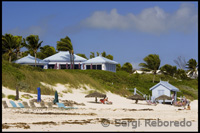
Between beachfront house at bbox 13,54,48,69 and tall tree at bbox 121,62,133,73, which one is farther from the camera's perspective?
tall tree at bbox 121,62,133,73

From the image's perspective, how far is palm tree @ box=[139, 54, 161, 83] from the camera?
228 feet

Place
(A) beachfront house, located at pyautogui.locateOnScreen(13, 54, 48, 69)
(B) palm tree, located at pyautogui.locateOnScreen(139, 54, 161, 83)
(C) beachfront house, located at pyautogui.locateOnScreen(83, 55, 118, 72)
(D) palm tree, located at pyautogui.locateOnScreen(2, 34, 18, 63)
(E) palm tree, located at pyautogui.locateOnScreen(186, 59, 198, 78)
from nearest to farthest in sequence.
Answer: (D) palm tree, located at pyautogui.locateOnScreen(2, 34, 18, 63) < (B) palm tree, located at pyautogui.locateOnScreen(139, 54, 161, 83) < (A) beachfront house, located at pyautogui.locateOnScreen(13, 54, 48, 69) < (C) beachfront house, located at pyautogui.locateOnScreen(83, 55, 118, 72) < (E) palm tree, located at pyautogui.locateOnScreen(186, 59, 198, 78)

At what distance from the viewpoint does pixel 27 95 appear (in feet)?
111

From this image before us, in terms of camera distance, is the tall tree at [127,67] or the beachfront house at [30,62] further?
the tall tree at [127,67]

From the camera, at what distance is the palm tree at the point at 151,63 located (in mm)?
69625

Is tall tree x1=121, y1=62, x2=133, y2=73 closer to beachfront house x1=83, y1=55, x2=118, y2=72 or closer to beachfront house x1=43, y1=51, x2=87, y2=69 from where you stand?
beachfront house x1=83, y1=55, x2=118, y2=72

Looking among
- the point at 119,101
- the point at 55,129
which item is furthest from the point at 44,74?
the point at 55,129

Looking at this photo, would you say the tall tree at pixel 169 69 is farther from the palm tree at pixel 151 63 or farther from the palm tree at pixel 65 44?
the palm tree at pixel 65 44

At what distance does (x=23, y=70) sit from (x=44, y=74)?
8.43ft

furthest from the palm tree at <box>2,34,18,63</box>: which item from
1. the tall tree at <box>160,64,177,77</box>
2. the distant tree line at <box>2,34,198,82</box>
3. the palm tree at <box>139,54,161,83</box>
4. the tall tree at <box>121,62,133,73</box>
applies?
the tall tree at <box>160,64,177,77</box>

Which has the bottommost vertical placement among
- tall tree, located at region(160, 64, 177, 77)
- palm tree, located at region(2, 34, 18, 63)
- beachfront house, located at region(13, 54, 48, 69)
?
tall tree, located at region(160, 64, 177, 77)

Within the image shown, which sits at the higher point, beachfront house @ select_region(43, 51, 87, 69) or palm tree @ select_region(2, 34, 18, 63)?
palm tree @ select_region(2, 34, 18, 63)

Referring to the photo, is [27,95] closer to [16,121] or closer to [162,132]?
[16,121]

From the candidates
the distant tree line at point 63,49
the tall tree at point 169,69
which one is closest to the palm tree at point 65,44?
the distant tree line at point 63,49
